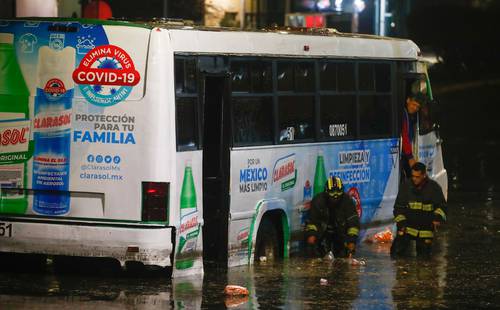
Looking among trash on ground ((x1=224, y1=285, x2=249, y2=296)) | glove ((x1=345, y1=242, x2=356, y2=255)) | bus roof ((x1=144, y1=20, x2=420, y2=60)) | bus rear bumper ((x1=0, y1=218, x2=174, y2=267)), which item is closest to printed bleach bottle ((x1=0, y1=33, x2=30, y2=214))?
bus rear bumper ((x1=0, y1=218, x2=174, y2=267))

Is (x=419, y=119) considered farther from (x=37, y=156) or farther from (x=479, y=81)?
(x=479, y=81)

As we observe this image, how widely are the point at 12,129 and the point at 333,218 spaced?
14.4 feet

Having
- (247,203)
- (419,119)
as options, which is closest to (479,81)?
(419,119)

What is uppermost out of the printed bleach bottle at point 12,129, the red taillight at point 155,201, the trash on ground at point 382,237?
the printed bleach bottle at point 12,129

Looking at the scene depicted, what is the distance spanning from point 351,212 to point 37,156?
431cm

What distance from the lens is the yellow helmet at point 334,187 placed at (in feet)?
51.2

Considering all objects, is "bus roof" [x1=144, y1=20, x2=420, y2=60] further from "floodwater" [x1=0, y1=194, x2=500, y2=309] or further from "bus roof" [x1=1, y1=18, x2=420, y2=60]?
"floodwater" [x1=0, y1=194, x2=500, y2=309]

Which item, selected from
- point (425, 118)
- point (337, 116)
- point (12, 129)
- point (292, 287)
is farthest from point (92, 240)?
point (425, 118)

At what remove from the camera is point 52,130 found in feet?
42.5

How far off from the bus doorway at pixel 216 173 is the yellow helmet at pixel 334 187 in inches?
82.4

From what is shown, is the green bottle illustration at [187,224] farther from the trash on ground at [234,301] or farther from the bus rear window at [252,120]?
the bus rear window at [252,120]

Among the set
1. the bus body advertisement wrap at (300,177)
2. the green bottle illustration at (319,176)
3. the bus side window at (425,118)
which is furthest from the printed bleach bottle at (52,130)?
the bus side window at (425,118)

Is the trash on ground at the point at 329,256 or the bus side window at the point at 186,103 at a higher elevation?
the bus side window at the point at 186,103

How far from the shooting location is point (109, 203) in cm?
1272
